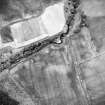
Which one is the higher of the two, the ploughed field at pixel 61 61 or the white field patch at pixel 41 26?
the white field patch at pixel 41 26

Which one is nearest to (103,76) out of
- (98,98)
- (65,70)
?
(98,98)

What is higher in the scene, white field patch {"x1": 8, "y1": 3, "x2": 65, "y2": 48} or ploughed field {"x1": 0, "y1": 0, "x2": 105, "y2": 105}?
white field patch {"x1": 8, "y1": 3, "x2": 65, "y2": 48}

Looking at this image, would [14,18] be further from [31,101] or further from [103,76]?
[103,76]

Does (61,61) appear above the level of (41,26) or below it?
below

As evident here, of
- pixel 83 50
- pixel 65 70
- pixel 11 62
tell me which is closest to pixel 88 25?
pixel 83 50

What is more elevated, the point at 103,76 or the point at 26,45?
the point at 26,45

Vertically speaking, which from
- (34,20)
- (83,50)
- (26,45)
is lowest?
(83,50)
